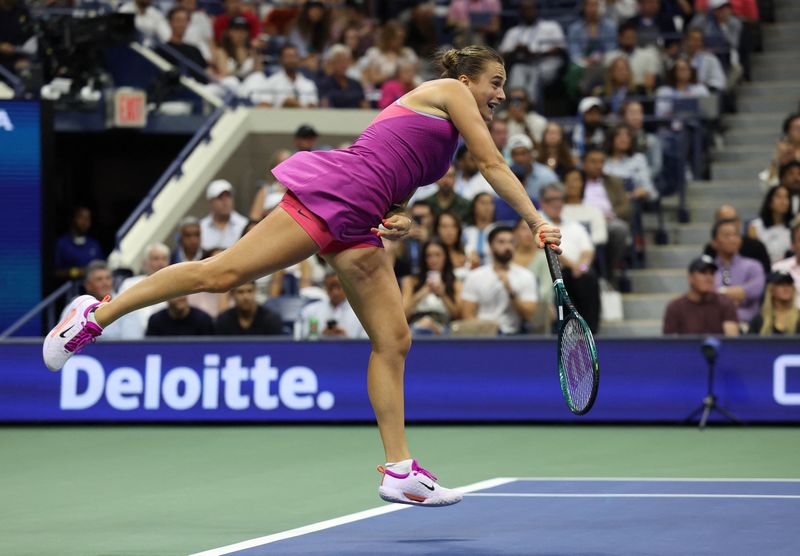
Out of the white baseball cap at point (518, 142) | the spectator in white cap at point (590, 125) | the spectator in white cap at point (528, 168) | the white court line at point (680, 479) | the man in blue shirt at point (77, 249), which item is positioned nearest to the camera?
the white court line at point (680, 479)

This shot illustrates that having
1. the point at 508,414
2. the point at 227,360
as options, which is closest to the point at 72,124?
the point at 227,360

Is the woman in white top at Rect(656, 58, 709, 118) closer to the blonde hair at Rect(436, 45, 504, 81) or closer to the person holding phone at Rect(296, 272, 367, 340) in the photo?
the person holding phone at Rect(296, 272, 367, 340)

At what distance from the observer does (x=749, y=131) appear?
17.8 meters

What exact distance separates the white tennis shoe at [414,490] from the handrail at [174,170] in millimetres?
9192

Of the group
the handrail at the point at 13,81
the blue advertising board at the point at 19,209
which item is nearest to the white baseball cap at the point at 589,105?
the handrail at the point at 13,81

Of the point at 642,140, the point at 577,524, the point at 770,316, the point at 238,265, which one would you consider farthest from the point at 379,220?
the point at 642,140

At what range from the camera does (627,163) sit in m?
15.9

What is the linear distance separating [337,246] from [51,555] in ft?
5.79

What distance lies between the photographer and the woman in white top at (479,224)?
14.2 m

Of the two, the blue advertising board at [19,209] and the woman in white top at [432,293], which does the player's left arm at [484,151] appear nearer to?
the woman in white top at [432,293]

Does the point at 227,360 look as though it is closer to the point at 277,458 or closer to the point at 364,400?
the point at 364,400

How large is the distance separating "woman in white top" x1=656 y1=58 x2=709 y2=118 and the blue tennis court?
359 inches

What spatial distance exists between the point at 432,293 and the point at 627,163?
367 centimetres

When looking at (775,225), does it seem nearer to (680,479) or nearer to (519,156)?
(519,156)
